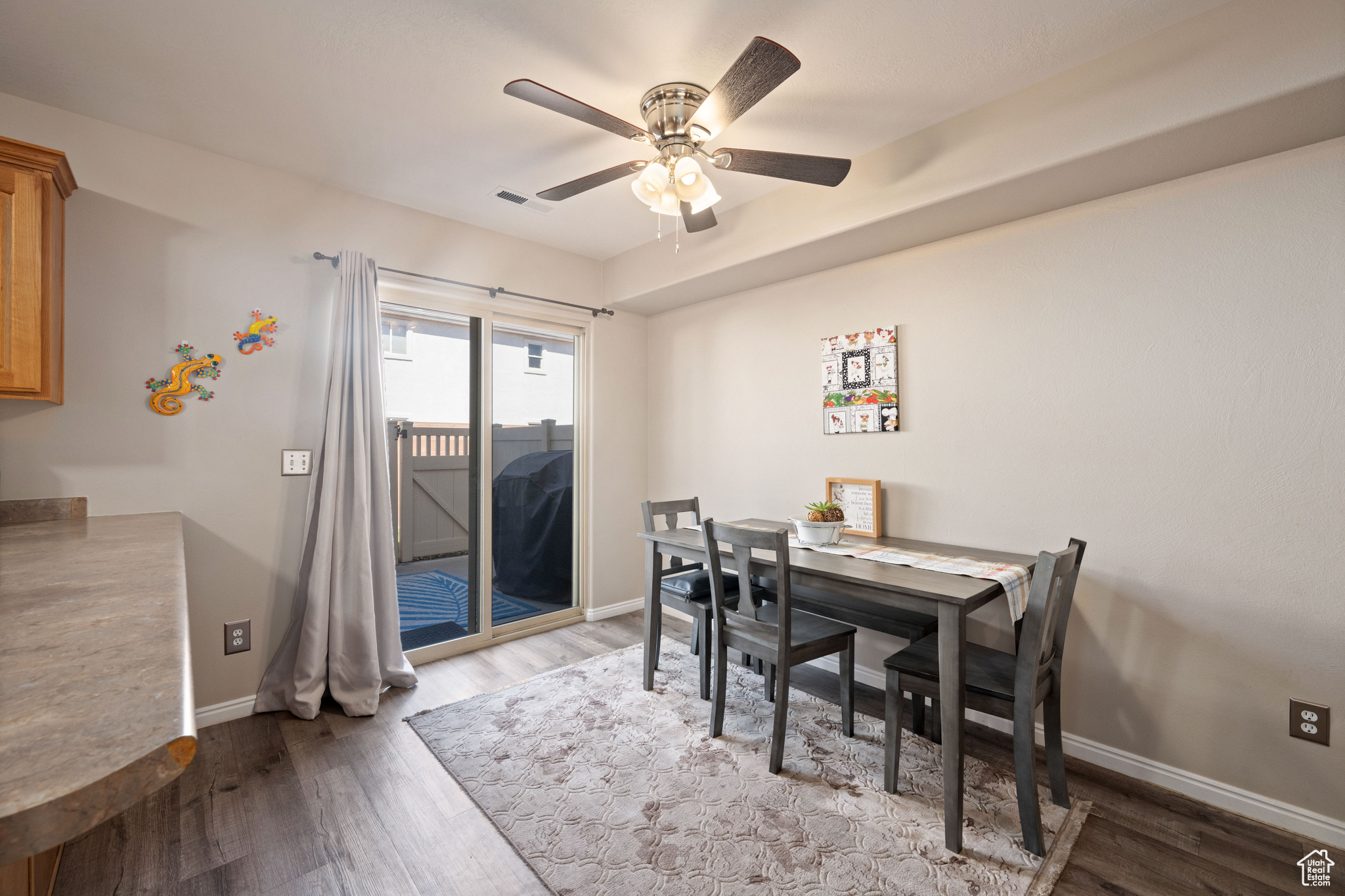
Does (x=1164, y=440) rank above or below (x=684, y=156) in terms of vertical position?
below

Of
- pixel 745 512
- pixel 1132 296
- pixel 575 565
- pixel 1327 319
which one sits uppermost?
pixel 1132 296

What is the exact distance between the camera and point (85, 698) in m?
0.60

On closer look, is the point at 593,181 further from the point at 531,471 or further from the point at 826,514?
the point at 531,471

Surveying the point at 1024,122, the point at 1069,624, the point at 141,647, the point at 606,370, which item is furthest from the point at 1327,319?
the point at 606,370

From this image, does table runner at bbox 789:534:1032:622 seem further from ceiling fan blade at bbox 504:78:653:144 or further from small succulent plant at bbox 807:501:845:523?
ceiling fan blade at bbox 504:78:653:144

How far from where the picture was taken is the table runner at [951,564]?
1.94m

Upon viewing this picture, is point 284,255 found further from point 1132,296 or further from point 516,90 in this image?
point 1132,296

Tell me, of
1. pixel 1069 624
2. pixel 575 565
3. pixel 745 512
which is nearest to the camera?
pixel 1069 624

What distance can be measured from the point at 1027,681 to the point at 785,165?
183 centimetres

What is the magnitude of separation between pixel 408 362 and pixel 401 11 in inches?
72.1

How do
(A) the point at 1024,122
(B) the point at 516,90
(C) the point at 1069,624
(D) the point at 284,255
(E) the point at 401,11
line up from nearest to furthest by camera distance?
(B) the point at 516,90, (E) the point at 401,11, (A) the point at 1024,122, (C) the point at 1069,624, (D) the point at 284,255

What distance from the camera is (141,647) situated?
735mm

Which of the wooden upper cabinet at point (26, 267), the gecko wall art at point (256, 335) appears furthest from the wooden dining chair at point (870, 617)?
the wooden upper cabinet at point (26, 267)

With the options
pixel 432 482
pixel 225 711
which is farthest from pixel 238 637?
pixel 432 482
